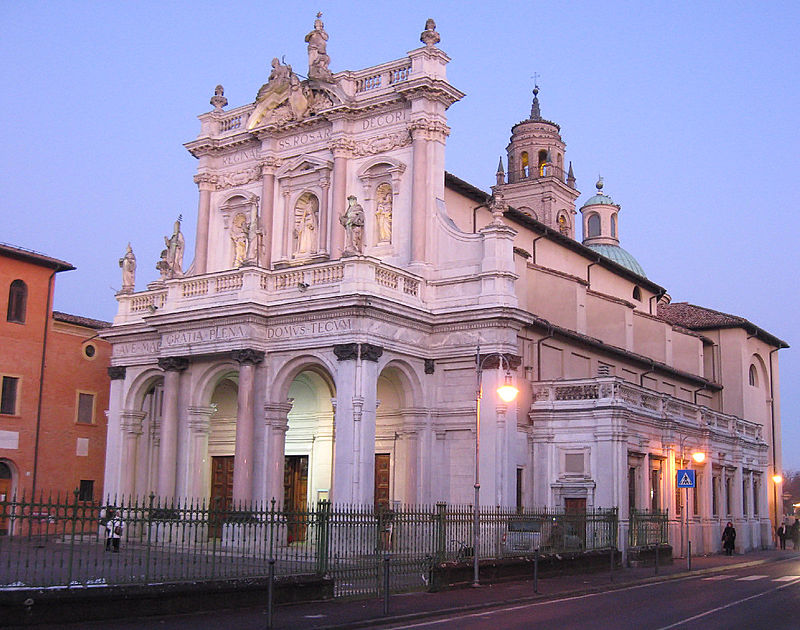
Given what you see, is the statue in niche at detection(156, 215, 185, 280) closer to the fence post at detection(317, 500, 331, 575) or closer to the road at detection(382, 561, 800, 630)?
the fence post at detection(317, 500, 331, 575)

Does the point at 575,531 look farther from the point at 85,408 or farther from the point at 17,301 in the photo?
the point at 17,301

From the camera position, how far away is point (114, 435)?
36.3 meters

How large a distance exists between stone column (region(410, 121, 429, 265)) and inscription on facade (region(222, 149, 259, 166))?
761cm

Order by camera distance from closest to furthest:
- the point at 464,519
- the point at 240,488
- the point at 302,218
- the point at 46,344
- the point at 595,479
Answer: the point at 464,519, the point at 240,488, the point at 595,479, the point at 302,218, the point at 46,344

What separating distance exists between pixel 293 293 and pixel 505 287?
6889 millimetres

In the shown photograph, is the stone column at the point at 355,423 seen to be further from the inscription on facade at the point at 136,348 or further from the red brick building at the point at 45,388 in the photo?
the red brick building at the point at 45,388

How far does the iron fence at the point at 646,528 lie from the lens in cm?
3091

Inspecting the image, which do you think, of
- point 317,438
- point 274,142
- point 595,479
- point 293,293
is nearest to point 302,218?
point 274,142

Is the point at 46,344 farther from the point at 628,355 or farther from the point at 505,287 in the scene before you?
the point at 628,355

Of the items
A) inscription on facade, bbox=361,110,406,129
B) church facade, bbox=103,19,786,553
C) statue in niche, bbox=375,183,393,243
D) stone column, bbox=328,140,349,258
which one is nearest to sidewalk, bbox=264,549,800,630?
church facade, bbox=103,19,786,553

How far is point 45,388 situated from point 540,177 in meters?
33.9

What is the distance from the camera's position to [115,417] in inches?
1432

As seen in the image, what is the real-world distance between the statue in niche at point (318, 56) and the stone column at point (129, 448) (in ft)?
47.3

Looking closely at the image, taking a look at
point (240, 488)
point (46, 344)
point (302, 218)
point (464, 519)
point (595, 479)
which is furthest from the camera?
point (46, 344)
